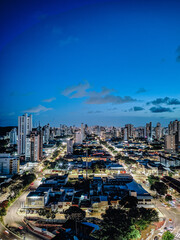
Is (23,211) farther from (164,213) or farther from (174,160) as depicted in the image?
(174,160)

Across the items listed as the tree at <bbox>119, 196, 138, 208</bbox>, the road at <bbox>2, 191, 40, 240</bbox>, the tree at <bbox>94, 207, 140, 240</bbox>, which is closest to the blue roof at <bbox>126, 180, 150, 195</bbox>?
the tree at <bbox>119, 196, 138, 208</bbox>

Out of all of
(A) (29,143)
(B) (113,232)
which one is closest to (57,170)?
(A) (29,143)

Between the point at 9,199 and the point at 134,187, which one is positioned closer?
the point at 9,199

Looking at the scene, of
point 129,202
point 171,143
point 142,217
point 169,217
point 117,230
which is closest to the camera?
point 117,230

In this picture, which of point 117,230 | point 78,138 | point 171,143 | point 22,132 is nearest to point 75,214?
point 117,230

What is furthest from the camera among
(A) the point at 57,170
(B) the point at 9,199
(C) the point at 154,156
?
(C) the point at 154,156

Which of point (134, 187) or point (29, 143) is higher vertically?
point (29, 143)

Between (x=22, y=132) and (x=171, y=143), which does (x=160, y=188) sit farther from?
(x=22, y=132)

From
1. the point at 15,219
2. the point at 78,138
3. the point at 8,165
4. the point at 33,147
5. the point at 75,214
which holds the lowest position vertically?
the point at 15,219
